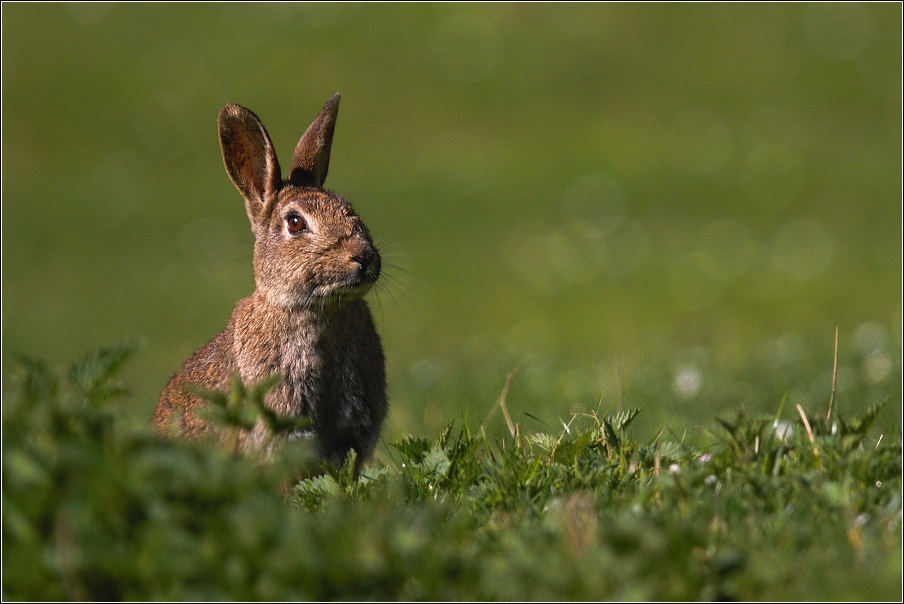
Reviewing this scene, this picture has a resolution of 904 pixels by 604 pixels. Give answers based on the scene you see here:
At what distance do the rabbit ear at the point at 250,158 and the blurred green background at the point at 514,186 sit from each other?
1.67 m

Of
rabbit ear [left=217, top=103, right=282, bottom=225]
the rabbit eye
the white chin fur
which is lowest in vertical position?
the white chin fur

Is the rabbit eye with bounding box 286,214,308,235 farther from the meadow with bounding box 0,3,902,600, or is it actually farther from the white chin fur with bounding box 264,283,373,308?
the meadow with bounding box 0,3,902,600

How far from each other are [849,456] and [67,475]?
8.67 ft

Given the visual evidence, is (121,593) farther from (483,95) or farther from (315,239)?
(483,95)

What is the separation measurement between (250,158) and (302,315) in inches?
41.2

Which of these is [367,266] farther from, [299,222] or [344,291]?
[299,222]

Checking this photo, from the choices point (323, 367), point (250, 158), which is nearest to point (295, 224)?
point (250, 158)

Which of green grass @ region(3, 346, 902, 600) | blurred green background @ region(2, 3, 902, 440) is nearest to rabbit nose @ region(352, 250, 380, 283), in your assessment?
blurred green background @ region(2, 3, 902, 440)

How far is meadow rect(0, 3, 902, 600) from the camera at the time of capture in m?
2.85

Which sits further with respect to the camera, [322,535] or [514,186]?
[514,186]

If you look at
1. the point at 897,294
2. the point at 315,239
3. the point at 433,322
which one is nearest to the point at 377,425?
the point at 315,239

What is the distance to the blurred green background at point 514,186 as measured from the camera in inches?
391

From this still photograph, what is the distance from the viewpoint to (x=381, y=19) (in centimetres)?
2964

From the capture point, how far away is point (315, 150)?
19.1 ft
